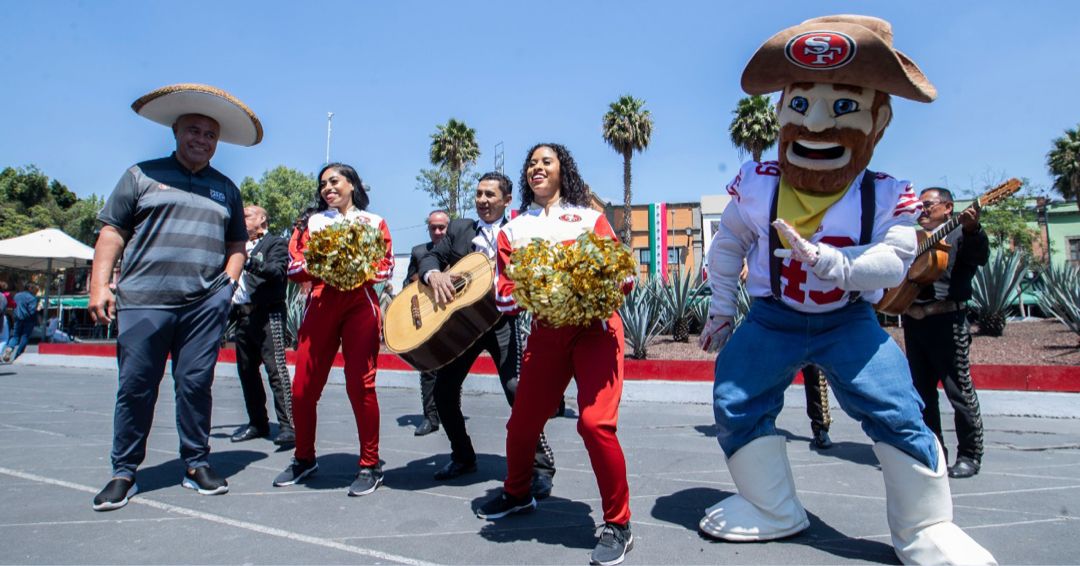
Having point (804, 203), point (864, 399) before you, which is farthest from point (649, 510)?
point (804, 203)

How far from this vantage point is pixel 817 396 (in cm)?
535

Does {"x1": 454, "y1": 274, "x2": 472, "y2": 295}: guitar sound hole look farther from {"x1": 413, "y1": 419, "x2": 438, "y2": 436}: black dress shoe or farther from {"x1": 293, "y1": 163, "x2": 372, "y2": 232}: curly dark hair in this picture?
{"x1": 413, "y1": 419, "x2": 438, "y2": 436}: black dress shoe

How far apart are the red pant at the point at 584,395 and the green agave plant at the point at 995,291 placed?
31.3 ft

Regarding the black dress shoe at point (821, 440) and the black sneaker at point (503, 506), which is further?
the black dress shoe at point (821, 440)

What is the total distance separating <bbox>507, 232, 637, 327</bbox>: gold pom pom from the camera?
289cm

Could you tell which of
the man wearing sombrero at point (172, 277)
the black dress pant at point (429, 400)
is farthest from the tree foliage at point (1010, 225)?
the man wearing sombrero at point (172, 277)

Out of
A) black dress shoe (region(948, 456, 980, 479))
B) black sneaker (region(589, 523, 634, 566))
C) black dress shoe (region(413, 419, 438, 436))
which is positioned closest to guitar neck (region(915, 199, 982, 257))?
black dress shoe (region(948, 456, 980, 479))

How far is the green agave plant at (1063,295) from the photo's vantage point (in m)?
9.27

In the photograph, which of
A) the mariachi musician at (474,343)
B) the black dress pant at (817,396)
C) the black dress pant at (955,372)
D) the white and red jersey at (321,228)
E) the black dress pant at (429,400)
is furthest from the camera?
the black dress pant at (429,400)

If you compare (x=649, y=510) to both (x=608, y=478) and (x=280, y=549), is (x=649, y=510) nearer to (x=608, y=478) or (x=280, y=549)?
(x=608, y=478)

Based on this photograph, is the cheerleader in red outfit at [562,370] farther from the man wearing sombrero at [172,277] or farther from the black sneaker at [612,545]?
the man wearing sombrero at [172,277]

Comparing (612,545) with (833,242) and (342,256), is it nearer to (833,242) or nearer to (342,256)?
(833,242)

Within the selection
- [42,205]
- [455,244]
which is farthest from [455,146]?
[455,244]

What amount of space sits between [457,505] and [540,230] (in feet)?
5.20
